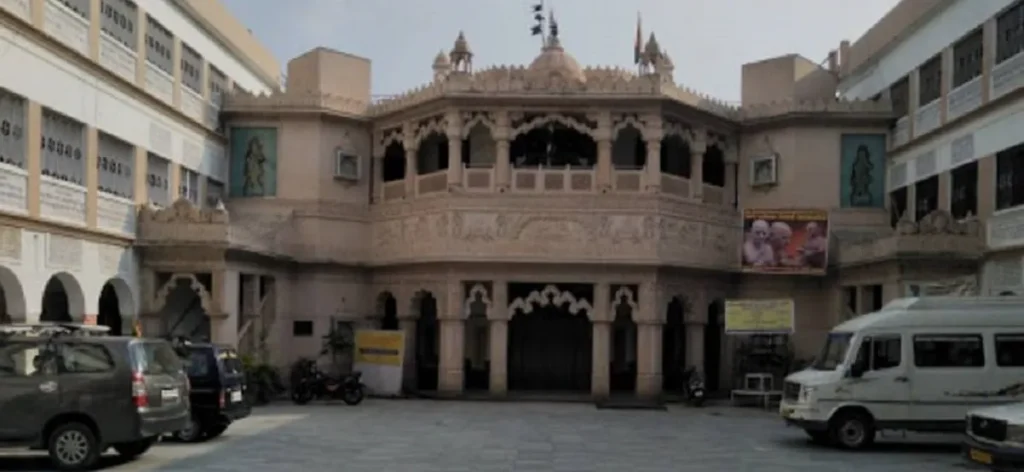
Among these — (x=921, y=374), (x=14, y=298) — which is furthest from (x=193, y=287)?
(x=921, y=374)

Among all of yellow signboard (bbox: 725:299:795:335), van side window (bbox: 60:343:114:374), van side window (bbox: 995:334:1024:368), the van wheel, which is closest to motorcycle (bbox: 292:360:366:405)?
yellow signboard (bbox: 725:299:795:335)

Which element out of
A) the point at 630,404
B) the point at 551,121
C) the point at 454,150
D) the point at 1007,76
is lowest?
the point at 630,404

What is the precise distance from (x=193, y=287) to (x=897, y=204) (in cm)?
1705

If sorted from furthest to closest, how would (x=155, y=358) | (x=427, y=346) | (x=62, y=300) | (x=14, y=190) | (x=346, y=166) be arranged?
1. (x=427, y=346)
2. (x=346, y=166)
3. (x=62, y=300)
4. (x=14, y=190)
5. (x=155, y=358)

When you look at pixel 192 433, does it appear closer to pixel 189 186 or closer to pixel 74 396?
pixel 74 396

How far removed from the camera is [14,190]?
1678cm

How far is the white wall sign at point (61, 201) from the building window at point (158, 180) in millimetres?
3258

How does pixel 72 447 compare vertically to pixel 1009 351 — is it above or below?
below

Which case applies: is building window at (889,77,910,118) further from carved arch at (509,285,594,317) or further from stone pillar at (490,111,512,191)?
stone pillar at (490,111,512,191)

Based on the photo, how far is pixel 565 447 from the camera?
1614cm

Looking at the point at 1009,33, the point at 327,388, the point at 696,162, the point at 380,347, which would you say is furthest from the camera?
the point at 696,162

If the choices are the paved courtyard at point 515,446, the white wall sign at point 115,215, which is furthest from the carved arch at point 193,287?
the paved courtyard at point 515,446

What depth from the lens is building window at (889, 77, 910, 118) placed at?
25.9 m

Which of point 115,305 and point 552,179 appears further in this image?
point 552,179
